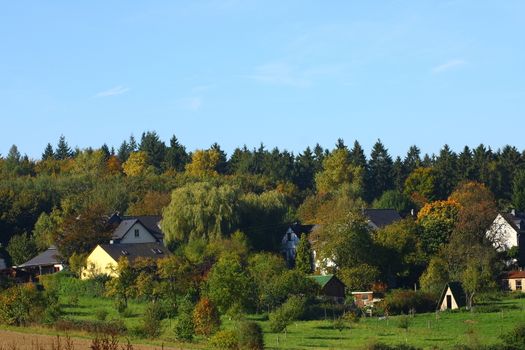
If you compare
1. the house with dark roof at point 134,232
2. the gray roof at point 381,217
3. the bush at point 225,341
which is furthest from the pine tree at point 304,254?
the bush at point 225,341

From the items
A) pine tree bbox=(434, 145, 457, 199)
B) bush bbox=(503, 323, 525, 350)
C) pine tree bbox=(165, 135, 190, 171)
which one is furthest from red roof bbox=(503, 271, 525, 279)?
pine tree bbox=(165, 135, 190, 171)

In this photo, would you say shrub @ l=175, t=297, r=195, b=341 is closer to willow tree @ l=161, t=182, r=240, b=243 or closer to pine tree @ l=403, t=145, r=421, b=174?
willow tree @ l=161, t=182, r=240, b=243

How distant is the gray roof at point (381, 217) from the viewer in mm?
71312

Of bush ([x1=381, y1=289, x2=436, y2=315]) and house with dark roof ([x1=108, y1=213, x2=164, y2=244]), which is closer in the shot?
bush ([x1=381, y1=289, x2=436, y2=315])

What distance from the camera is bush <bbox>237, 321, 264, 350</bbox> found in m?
34.9

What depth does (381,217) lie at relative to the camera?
72.8 m

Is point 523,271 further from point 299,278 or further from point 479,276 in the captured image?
point 299,278

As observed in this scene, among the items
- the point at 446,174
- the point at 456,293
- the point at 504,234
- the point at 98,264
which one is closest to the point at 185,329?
the point at 456,293

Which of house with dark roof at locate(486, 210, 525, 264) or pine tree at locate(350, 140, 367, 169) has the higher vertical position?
pine tree at locate(350, 140, 367, 169)

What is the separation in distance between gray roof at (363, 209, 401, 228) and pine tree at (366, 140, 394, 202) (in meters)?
31.8

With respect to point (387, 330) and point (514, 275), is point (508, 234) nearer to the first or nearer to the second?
point (514, 275)

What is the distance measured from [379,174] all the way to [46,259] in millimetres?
49337

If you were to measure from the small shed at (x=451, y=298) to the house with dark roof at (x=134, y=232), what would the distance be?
78.3 feet

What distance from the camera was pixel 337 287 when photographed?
5578 centimetres
